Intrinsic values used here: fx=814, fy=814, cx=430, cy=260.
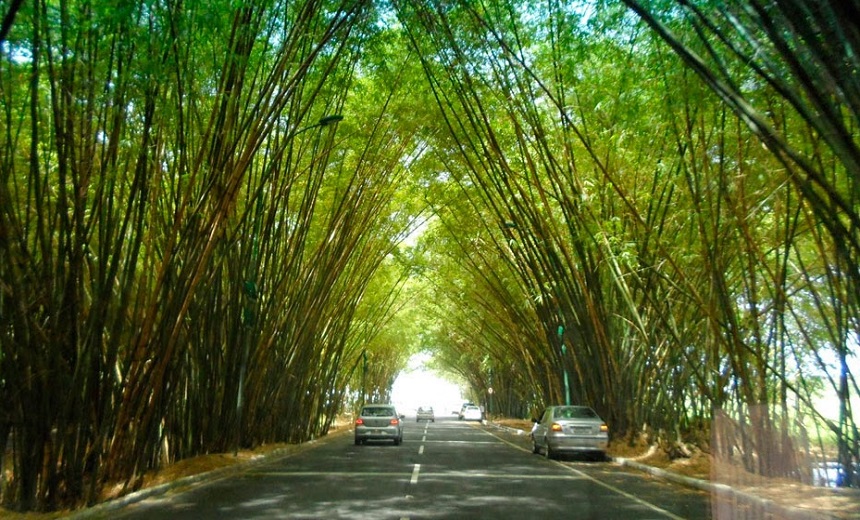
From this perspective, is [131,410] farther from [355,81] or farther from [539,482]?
[355,81]

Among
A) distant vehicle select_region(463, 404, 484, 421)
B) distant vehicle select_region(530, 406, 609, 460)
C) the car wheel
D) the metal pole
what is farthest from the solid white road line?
distant vehicle select_region(463, 404, 484, 421)

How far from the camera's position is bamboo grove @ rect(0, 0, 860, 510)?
8055mm

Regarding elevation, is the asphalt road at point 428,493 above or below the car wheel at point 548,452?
below

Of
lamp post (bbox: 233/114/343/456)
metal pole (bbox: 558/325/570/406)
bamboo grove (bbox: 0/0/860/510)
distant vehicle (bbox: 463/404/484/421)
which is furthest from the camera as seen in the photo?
distant vehicle (bbox: 463/404/484/421)

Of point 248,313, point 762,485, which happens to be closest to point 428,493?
point 762,485

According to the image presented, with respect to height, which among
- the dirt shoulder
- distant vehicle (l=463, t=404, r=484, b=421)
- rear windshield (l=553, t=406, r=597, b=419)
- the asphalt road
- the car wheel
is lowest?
the asphalt road

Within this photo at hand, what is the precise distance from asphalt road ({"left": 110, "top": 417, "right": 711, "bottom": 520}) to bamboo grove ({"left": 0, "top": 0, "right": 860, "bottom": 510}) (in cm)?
125

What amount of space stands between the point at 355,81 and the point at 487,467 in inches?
285

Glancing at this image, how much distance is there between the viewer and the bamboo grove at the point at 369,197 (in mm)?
8055

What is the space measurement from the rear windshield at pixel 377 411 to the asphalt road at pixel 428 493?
20.2ft

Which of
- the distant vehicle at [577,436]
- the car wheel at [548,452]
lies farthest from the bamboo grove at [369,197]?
the car wheel at [548,452]

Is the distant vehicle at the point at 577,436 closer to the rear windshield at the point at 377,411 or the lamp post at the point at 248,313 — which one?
the rear windshield at the point at 377,411

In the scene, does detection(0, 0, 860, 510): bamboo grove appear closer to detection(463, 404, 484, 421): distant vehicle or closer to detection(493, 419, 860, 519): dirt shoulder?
detection(493, 419, 860, 519): dirt shoulder

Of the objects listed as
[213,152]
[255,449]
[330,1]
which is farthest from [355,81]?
[255,449]
